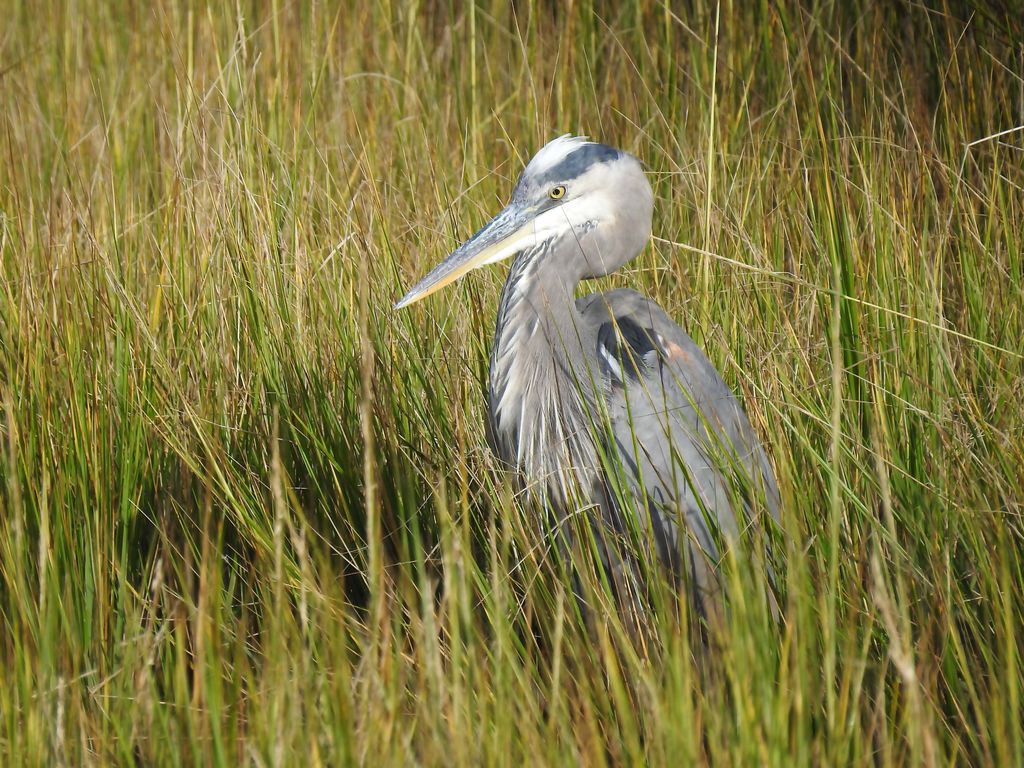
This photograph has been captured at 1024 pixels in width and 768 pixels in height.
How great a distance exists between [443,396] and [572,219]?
455 millimetres

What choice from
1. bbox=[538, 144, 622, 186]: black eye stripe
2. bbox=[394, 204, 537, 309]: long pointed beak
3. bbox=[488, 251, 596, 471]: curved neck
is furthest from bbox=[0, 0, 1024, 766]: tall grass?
bbox=[538, 144, 622, 186]: black eye stripe

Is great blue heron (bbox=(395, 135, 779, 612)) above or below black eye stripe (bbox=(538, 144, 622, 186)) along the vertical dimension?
below

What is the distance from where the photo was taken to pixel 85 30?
445 cm

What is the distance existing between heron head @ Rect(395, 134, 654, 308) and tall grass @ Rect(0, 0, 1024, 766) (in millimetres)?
265

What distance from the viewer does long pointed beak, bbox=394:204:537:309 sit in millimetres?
2615

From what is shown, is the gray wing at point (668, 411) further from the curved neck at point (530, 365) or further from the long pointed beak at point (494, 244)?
the long pointed beak at point (494, 244)

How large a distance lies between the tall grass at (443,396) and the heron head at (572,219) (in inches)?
10.4

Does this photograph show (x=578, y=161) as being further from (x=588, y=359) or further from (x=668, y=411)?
(x=668, y=411)

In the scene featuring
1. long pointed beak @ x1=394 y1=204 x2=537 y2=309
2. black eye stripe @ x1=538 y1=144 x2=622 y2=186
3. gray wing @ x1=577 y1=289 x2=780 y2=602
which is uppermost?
black eye stripe @ x1=538 y1=144 x2=622 y2=186

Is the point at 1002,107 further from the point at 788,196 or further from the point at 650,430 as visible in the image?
the point at 650,430

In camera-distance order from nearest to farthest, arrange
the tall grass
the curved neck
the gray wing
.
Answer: the tall grass → the gray wing → the curved neck

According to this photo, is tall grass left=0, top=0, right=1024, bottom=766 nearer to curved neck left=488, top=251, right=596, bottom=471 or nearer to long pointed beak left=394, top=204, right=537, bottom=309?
curved neck left=488, top=251, right=596, bottom=471

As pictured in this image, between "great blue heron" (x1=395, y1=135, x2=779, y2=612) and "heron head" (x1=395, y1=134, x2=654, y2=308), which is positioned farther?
"heron head" (x1=395, y1=134, x2=654, y2=308)

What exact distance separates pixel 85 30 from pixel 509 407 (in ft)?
8.58
